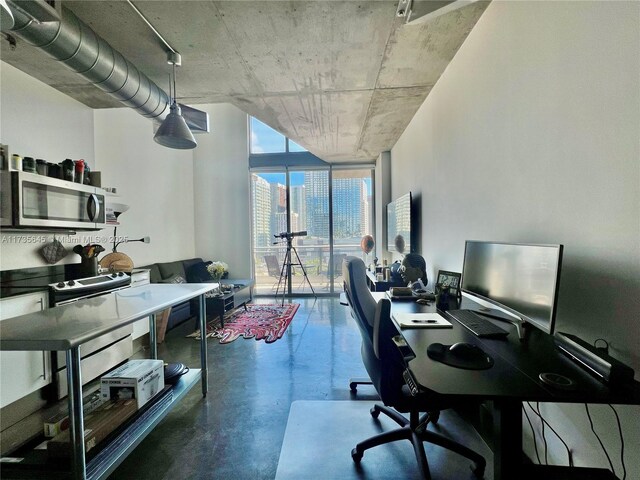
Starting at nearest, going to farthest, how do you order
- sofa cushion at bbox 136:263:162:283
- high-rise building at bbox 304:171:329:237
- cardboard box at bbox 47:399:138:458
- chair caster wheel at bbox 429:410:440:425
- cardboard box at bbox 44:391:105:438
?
1. cardboard box at bbox 47:399:138:458
2. cardboard box at bbox 44:391:105:438
3. chair caster wheel at bbox 429:410:440:425
4. sofa cushion at bbox 136:263:162:283
5. high-rise building at bbox 304:171:329:237

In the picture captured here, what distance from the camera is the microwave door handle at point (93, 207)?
99.8 inches

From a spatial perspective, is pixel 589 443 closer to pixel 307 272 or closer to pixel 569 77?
pixel 569 77

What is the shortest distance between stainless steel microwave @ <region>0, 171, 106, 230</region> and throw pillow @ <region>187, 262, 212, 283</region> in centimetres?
219

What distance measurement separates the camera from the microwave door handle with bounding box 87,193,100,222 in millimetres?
2535

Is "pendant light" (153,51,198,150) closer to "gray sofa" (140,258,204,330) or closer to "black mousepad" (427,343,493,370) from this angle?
"gray sofa" (140,258,204,330)

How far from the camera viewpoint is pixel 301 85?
250cm

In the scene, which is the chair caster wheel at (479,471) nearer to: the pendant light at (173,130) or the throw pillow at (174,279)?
the pendant light at (173,130)

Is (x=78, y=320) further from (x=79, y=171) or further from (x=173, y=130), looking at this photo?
(x=79, y=171)

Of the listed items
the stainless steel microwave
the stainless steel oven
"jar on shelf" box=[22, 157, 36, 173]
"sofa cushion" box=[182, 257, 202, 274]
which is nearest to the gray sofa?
"sofa cushion" box=[182, 257, 202, 274]

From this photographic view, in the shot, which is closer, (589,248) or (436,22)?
(589,248)

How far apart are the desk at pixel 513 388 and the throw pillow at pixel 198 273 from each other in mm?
4528

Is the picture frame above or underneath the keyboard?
above

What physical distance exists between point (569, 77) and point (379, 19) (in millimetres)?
1145

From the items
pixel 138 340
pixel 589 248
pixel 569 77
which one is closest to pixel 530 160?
pixel 569 77
